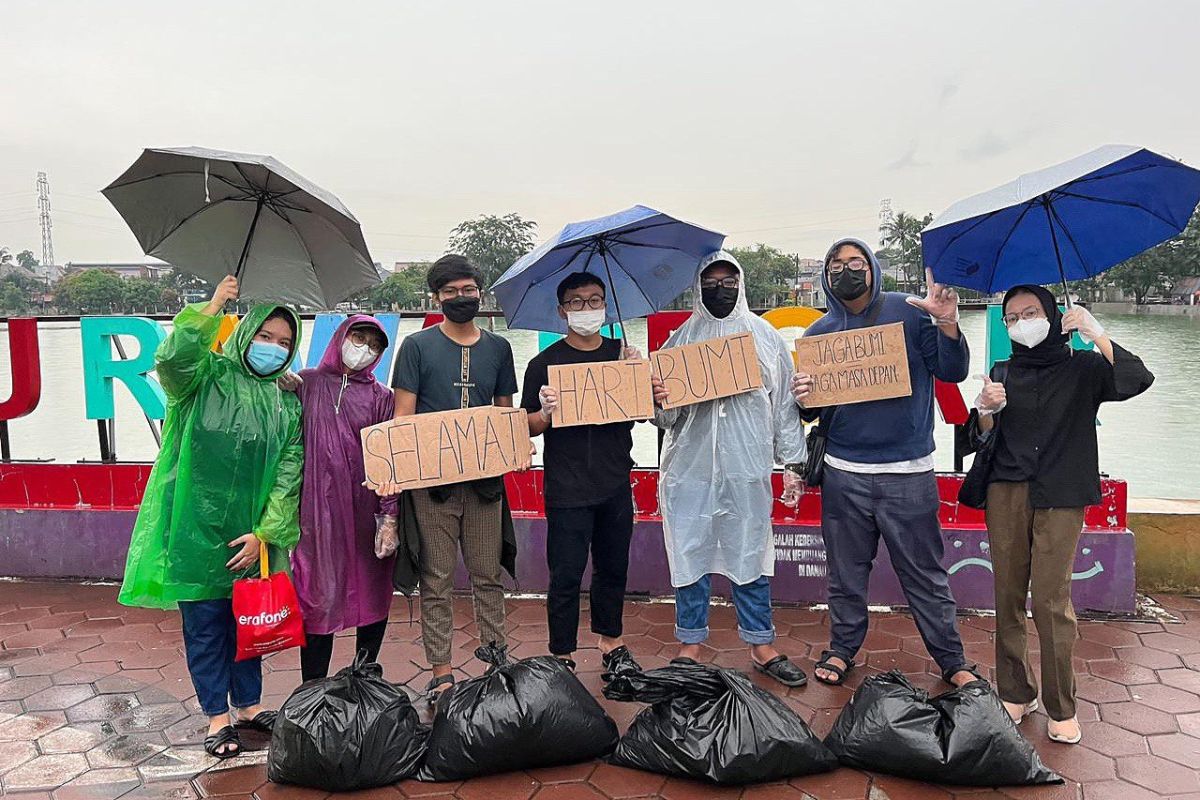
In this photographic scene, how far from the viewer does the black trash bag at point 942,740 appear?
7.73 ft

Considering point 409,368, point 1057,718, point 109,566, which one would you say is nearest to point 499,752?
point 409,368

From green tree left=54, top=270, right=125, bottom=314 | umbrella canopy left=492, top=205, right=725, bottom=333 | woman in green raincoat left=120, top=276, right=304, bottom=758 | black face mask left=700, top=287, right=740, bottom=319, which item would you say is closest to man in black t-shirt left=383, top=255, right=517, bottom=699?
umbrella canopy left=492, top=205, right=725, bottom=333

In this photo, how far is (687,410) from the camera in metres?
3.20

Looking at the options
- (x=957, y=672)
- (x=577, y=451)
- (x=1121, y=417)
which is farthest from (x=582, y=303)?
(x=1121, y=417)

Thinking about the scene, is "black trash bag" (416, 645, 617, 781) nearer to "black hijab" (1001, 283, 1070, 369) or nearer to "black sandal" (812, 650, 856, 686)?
"black sandal" (812, 650, 856, 686)

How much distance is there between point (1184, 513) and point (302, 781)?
4.67 metres

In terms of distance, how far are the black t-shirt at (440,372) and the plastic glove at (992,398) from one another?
1.86 m

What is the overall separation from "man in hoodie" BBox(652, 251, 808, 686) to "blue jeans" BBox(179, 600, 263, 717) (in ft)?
5.85

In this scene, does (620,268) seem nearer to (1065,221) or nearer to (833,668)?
(1065,221)

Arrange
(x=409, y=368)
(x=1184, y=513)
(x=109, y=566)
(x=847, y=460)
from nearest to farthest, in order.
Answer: (x=409, y=368) < (x=847, y=460) < (x=1184, y=513) < (x=109, y=566)

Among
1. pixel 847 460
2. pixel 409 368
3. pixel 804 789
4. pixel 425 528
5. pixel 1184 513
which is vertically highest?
pixel 409 368

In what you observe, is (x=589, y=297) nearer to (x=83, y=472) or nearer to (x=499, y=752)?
(x=499, y=752)

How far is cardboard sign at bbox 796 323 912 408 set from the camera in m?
2.92

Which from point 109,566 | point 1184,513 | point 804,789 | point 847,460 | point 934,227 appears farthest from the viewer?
point 109,566
